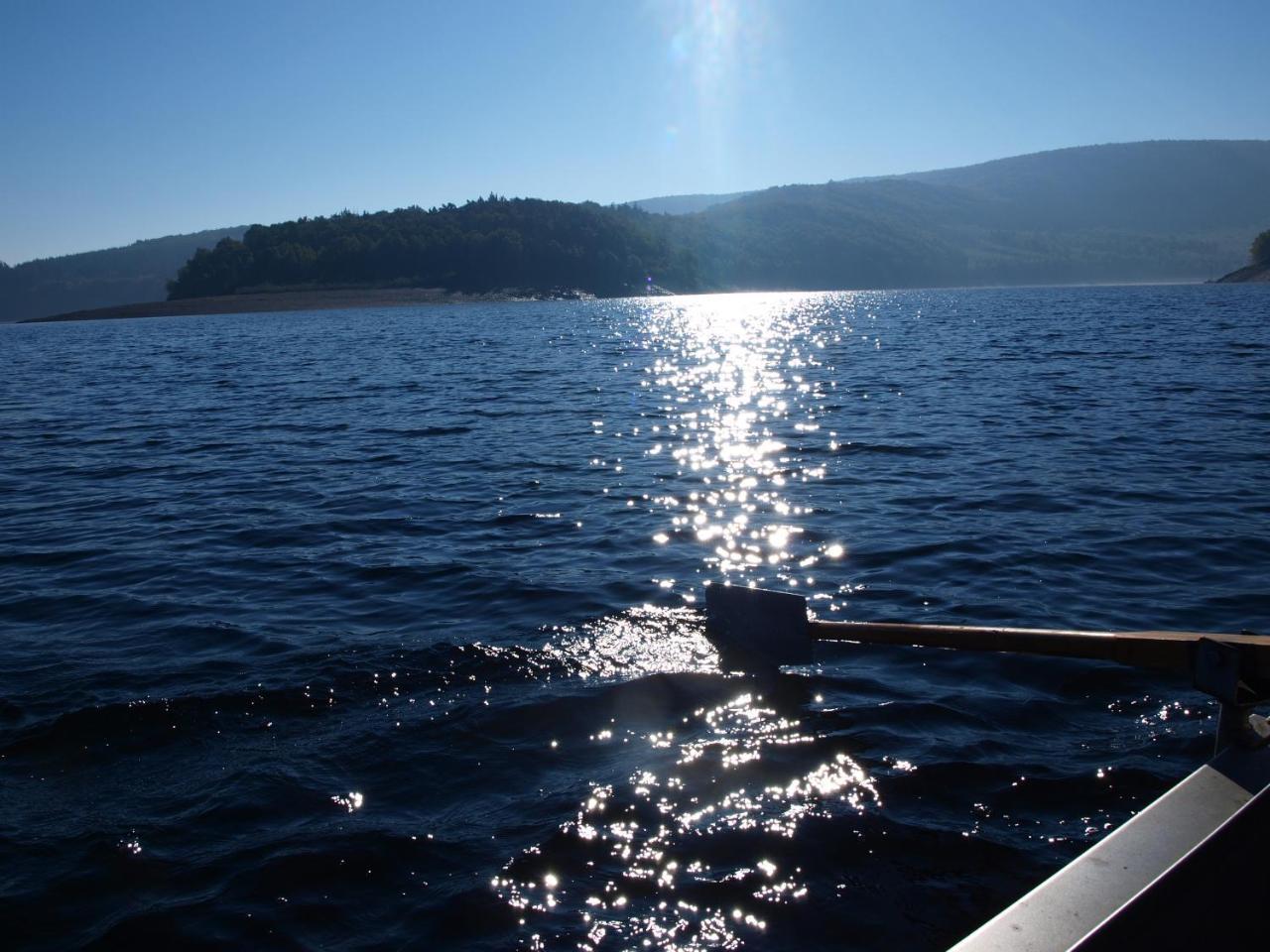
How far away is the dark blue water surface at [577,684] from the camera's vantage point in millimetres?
4590

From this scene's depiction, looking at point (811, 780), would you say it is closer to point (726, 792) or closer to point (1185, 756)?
point (726, 792)

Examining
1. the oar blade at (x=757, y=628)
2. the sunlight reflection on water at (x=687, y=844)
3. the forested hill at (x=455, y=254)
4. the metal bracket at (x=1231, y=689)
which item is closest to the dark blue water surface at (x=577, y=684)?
the sunlight reflection on water at (x=687, y=844)

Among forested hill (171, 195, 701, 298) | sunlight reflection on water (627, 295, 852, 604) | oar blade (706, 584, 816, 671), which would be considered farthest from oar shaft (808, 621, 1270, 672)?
forested hill (171, 195, 701, 298)

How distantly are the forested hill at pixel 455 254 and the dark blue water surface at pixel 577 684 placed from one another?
410 ft

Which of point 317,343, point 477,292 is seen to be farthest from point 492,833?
point 477,292

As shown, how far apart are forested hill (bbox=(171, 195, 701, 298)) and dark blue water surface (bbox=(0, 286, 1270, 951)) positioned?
410 feet

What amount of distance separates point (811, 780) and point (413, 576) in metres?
5.13

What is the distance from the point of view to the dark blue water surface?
459 centimetres

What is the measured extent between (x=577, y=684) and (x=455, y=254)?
14435 centimetres

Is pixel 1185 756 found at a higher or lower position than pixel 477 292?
lower

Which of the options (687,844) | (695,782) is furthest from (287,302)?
(687,844)

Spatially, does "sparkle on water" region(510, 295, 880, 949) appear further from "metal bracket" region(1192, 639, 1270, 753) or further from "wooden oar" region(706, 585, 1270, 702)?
"metal bracket" region(1192, 639, 1270, 753)

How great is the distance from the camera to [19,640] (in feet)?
26.1

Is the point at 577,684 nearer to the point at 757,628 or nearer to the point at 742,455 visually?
the point at 757,628
